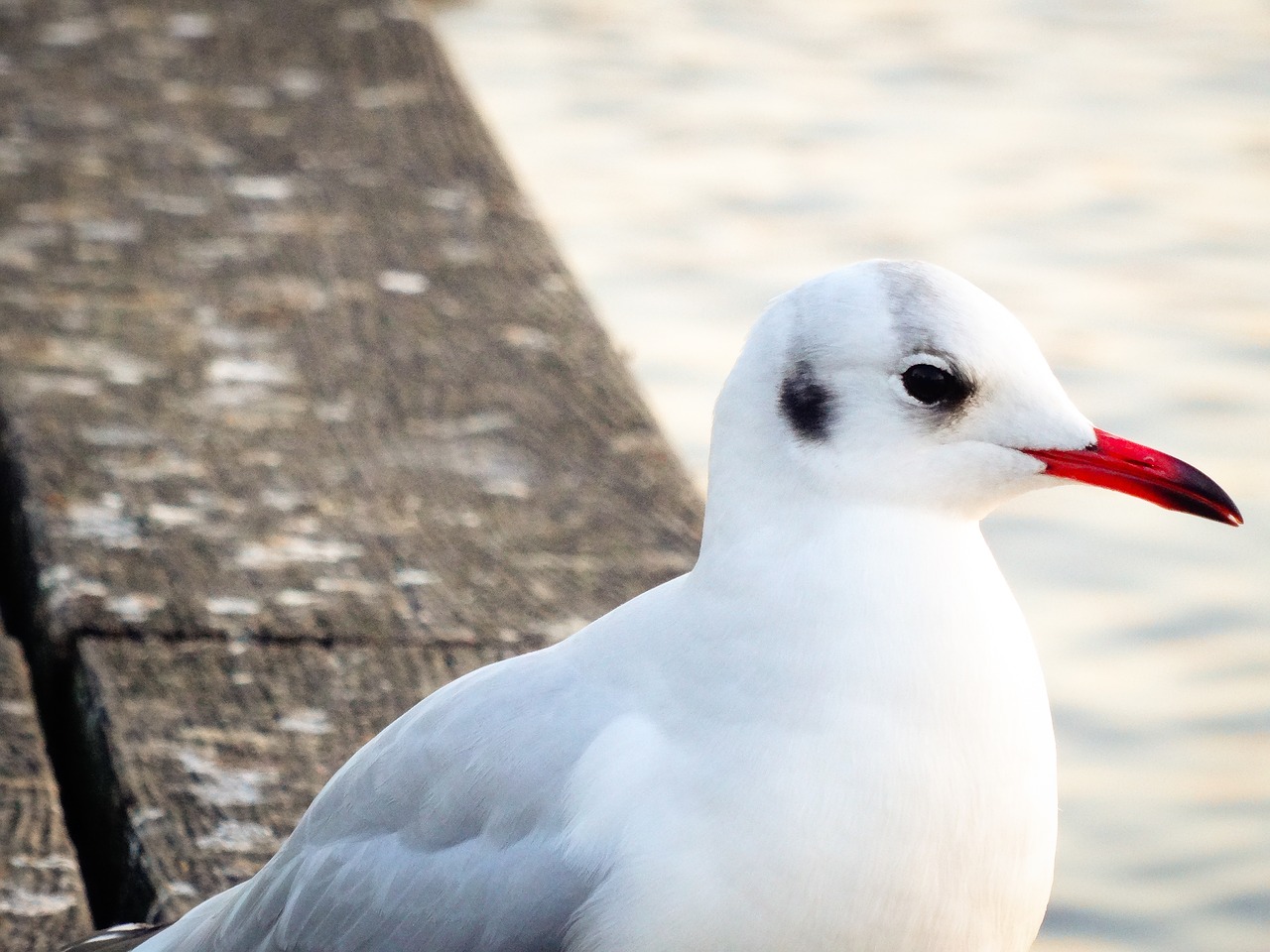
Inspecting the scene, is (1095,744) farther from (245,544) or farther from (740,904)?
(740,904)

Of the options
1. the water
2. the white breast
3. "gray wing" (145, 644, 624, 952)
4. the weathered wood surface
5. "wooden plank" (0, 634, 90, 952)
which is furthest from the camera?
the water

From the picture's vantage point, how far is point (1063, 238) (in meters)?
5.46

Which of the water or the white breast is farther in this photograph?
the water

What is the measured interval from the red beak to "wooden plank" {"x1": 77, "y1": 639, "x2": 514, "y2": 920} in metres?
0.93

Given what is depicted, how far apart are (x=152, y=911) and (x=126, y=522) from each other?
2.41 ft

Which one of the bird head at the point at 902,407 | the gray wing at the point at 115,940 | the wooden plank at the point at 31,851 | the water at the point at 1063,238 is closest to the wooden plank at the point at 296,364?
the wooden plank at the point at 31,851

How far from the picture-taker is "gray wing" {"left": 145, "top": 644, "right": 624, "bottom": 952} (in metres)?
1.77

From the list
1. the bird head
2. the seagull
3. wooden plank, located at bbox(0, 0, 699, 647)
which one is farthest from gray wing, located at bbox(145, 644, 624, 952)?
wooden plank, located at bbox(0, 0, 699, 647)

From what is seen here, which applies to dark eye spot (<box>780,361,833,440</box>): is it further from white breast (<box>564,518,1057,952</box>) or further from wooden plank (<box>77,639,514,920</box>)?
wooden plank (<box>77,639,514,920</box>)

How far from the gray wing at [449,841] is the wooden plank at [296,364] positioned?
0.61 metres

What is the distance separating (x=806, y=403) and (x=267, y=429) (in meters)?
1.42

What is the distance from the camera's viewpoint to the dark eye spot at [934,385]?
5.60ft

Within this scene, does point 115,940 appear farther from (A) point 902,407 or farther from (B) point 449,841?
(A) point 902,407

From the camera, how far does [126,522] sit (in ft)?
8.87
